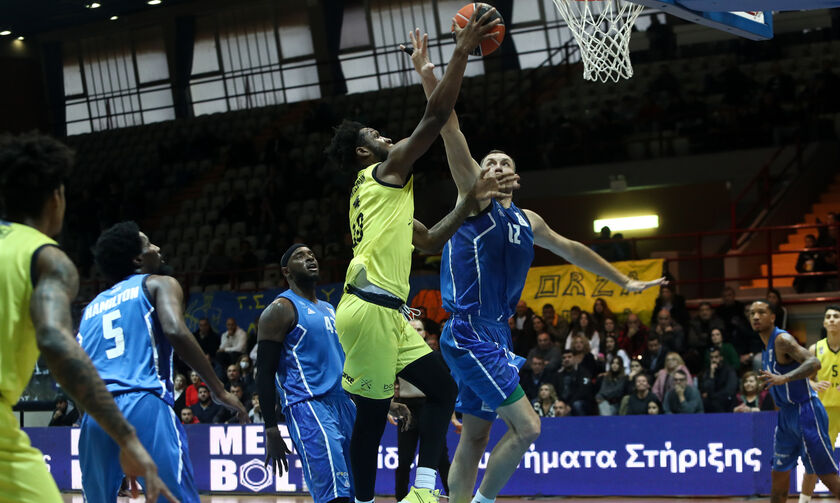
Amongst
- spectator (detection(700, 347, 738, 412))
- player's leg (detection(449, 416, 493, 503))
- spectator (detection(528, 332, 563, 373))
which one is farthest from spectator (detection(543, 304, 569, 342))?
player's leg (detection(449, 416, 493, 503))

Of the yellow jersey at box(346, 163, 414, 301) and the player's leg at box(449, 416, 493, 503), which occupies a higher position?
the yellow jersey at box(346, 163, 414, 301)

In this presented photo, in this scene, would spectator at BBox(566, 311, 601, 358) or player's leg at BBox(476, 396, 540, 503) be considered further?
spectator at BBox(566, 311, 601, 358)

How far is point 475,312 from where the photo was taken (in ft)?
20.0

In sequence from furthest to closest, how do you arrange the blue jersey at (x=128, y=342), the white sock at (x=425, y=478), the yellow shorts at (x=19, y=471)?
the white sock at (x=425, y=478), the blue jersey at (x=128, y=342), the yellow shorts at (x=19, y=471)

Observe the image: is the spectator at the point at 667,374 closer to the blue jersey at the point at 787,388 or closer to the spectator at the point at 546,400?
the spectator at the point at 546,400

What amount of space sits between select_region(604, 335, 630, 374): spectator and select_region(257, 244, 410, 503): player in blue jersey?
26.5 ft

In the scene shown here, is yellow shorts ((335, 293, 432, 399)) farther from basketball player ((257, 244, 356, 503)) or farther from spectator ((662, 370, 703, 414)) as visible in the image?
spectator ((662, 370, 703, 414))

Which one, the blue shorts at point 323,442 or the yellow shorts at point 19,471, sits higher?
the yellow shorts at point 19,471

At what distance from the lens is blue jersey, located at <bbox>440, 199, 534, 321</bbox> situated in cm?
611

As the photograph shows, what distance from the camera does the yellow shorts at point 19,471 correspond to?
10.6ft

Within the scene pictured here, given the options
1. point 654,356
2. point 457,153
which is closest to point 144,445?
point 457,153

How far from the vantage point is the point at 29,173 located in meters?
3.49

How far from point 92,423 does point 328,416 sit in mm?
1867

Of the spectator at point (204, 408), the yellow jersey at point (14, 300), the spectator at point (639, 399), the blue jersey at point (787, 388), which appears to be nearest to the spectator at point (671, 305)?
the spectator at point (639, 399)
